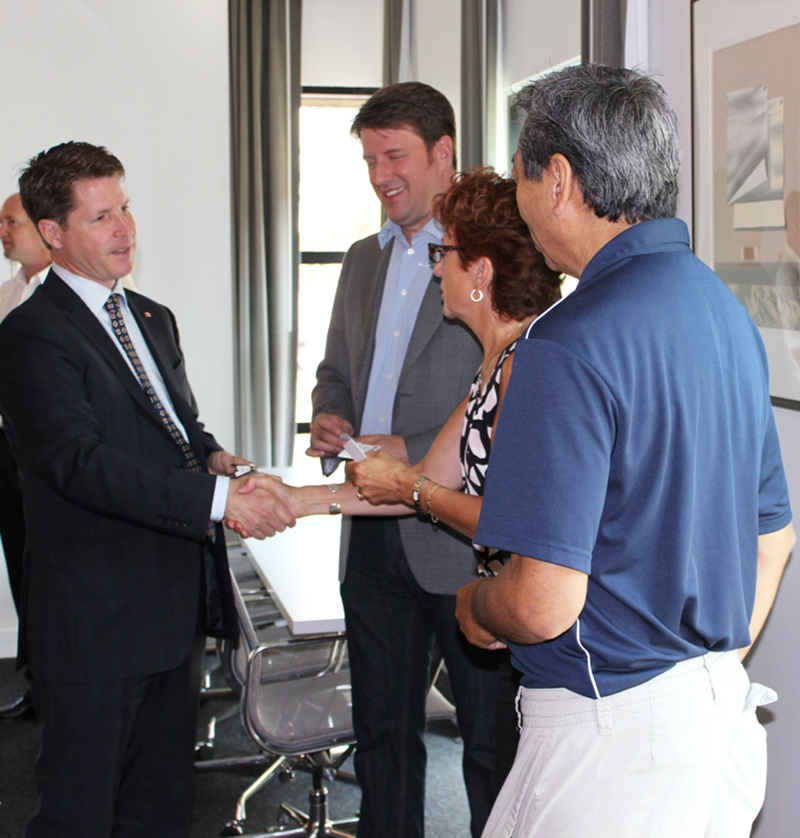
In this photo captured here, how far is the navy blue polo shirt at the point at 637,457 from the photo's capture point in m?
1.09

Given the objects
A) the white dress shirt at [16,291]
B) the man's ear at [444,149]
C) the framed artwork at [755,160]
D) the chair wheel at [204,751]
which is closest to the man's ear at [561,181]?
the framed artwork at [755,160]

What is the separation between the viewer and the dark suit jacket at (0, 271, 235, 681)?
200cm

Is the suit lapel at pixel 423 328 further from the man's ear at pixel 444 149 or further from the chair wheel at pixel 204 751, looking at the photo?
the chair wheel at pixel 204 751

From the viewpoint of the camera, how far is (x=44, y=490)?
209cm

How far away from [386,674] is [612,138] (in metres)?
→ 1.60

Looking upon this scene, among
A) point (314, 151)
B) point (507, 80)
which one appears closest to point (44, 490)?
point (507, 80)

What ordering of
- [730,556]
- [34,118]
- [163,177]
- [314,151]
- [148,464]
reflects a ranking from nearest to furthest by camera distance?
[730,556], [148,464], [34,118], [163,177], [314,151]

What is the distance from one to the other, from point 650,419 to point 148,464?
1.30 m

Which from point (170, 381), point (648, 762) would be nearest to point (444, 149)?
point (170, 381)

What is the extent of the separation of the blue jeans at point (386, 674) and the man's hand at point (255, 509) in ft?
0.67

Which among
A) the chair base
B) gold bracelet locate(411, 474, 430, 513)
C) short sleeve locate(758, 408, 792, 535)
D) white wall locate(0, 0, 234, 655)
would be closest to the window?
white wall locate(0, 0, 234, 655)

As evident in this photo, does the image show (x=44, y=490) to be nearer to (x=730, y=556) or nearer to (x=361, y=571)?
(x=361, y=571)

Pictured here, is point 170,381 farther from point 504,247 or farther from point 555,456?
point 555,456

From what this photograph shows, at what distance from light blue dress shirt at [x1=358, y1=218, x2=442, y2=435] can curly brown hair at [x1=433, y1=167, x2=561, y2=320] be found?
541mm
